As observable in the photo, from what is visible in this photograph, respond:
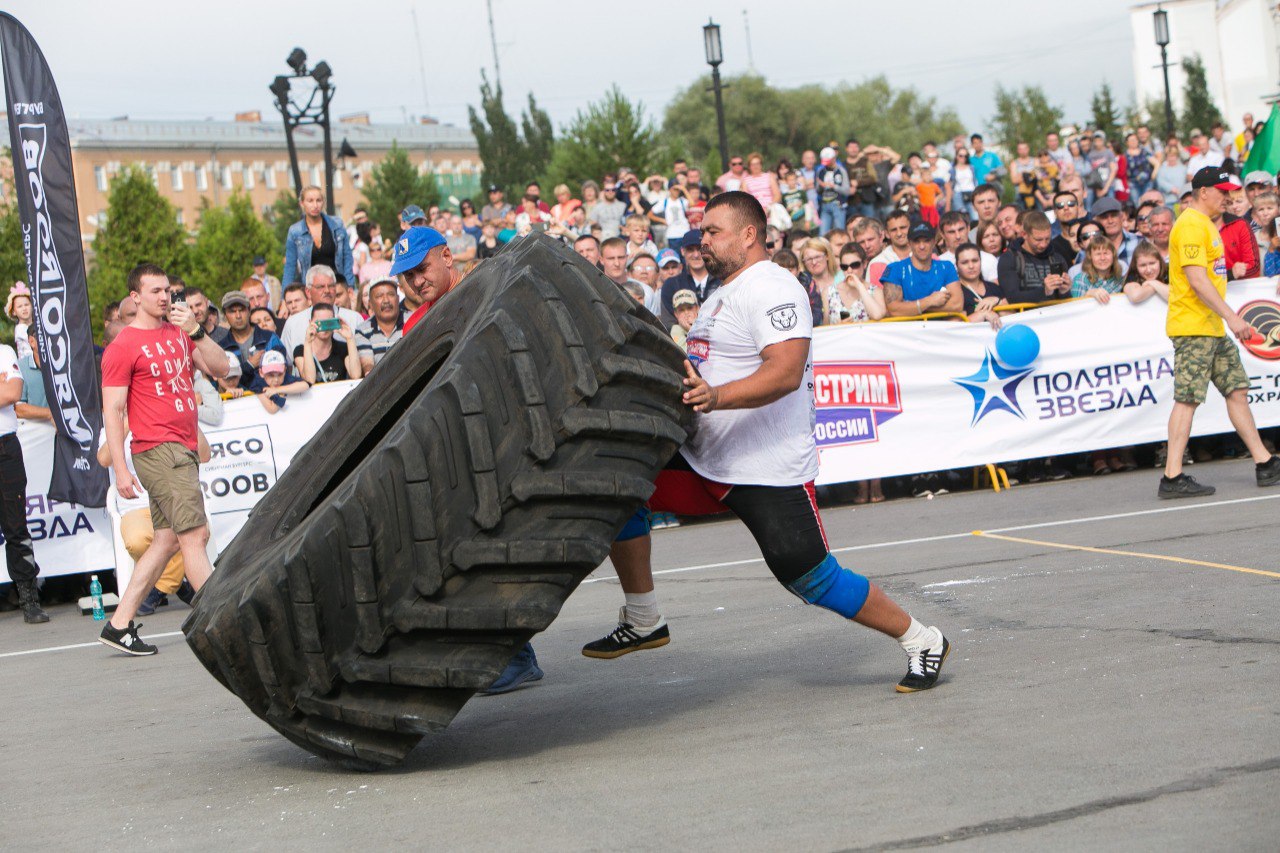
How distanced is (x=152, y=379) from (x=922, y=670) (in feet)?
15.5

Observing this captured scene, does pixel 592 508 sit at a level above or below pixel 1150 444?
above

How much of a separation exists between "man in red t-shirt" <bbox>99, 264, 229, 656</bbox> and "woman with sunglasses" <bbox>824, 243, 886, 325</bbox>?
6433 mm

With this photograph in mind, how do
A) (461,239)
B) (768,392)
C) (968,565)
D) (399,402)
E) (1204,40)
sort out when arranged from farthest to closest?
1. (1204,40)
2. (461,239)
3. (968,565)
4. (399,402)
5. (768,392)

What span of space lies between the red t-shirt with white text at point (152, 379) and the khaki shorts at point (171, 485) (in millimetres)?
60

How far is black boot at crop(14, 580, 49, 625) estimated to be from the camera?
34.0ft

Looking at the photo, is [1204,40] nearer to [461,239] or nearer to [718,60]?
[718,60]

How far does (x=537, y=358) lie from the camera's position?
458cm

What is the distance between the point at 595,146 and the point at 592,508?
45.4 meters

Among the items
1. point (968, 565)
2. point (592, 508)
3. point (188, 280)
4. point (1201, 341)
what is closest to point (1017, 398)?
point (1201, 341)

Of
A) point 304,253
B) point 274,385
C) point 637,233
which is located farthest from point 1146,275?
point 304,253

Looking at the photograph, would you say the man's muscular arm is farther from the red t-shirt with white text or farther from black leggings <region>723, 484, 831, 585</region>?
the red t-shirt with white text

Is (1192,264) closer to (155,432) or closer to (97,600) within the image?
(155,432)

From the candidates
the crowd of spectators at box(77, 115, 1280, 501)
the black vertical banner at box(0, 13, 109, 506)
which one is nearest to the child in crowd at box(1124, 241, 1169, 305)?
the crowd of spectators at box(77, 115, 1280, 501)

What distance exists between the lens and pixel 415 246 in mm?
6328
